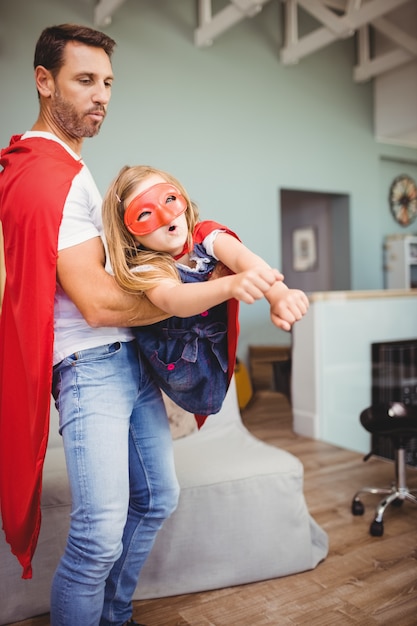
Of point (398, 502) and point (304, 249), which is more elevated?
point (304, 249)

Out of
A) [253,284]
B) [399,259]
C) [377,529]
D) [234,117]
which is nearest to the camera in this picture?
[253,284]

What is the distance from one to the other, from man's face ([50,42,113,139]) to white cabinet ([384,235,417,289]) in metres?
5.45

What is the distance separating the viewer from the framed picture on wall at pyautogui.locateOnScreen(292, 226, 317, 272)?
6.48 meters

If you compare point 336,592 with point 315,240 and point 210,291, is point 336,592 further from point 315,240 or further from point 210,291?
point 315,240

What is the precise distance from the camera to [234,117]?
Answer: 4.95 meters

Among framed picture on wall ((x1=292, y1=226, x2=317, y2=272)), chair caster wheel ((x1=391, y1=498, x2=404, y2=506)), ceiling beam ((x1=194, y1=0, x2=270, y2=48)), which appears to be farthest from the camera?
framed picture on wall ((x1=292, y1=226, x2=317, y2=272))

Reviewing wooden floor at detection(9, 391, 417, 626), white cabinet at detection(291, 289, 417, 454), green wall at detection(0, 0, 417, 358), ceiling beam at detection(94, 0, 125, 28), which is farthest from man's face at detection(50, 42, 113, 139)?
ceiling beam at detection(94, 0, 125, 28)

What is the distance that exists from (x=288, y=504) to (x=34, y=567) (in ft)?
2.56

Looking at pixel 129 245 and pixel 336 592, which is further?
pixel 336 592

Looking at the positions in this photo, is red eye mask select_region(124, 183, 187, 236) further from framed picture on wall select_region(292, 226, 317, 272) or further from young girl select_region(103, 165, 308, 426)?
framed picture on wall select_region(292, 226, 317, 272)

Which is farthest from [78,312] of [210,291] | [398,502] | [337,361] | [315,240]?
[315,240]

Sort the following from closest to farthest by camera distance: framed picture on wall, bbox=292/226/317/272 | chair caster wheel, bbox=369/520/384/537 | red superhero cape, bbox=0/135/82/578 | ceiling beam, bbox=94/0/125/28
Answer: red superhero cape, bbox=0/135/82/578, chair caster wheel, bbox=369/520/384/537, ceiling beam, bbox=94/0/125/28, framed picture on wall, bbox=292/226/317/272

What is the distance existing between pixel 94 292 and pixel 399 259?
5668 millimetres

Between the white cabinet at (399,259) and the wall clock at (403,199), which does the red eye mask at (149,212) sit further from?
the wall clock at (403,199)
